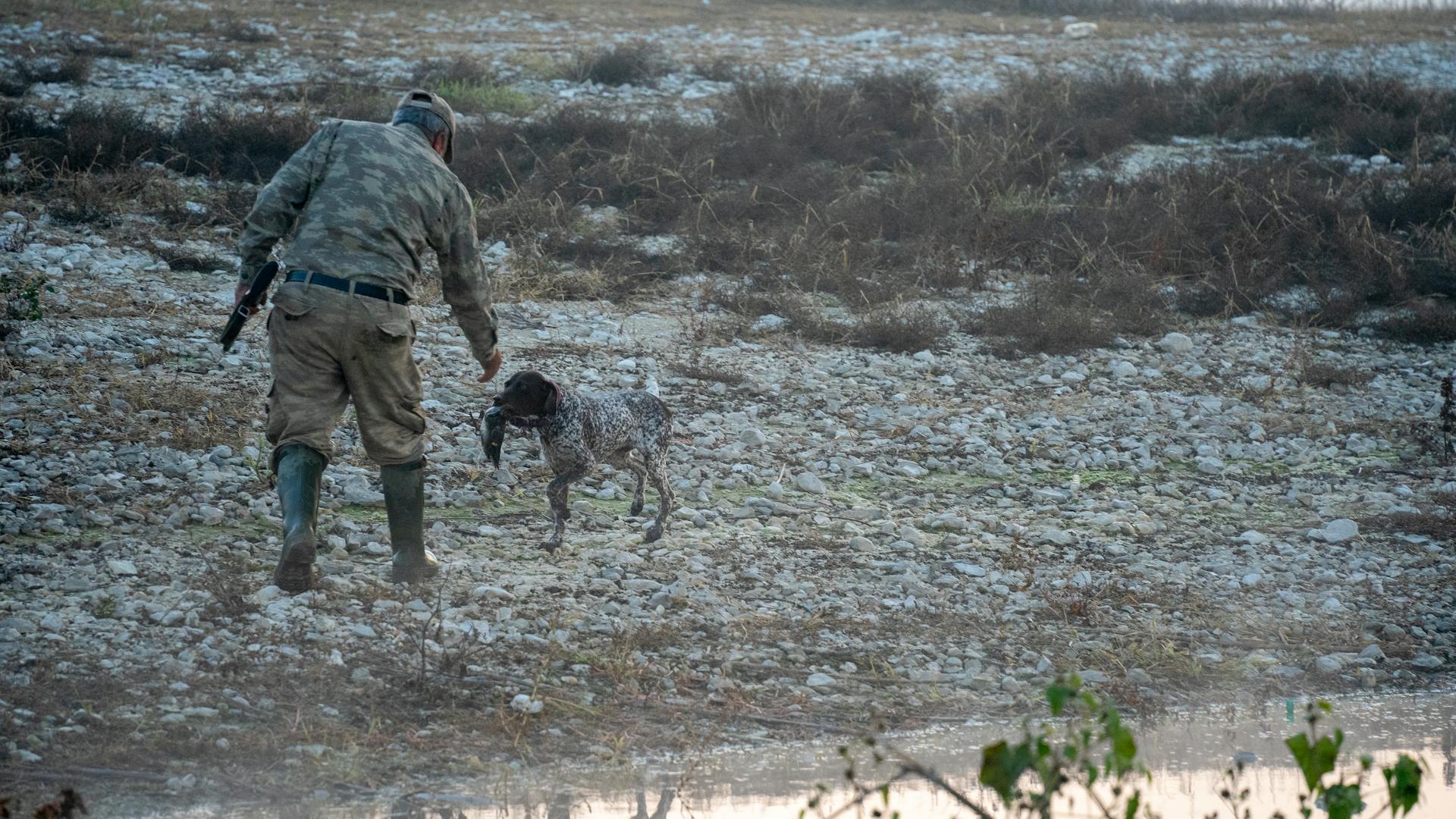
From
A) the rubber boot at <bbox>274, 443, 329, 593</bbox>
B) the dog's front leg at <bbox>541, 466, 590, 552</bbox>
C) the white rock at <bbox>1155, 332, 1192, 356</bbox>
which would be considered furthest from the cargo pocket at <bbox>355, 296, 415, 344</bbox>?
the white rock at <bbox>1155, 332, 1192, 356</bbox>

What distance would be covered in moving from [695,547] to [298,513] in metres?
1.89

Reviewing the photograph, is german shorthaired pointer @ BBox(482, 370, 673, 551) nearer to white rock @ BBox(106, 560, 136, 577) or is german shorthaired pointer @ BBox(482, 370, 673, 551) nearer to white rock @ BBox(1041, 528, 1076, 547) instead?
white rock @ BBox(106, 560, 136, 577)

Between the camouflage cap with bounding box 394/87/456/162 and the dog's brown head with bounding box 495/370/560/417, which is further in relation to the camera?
the dog's brown head with bounding box 495/370/560/417

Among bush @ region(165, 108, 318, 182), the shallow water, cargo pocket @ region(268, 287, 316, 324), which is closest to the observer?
the shallow water

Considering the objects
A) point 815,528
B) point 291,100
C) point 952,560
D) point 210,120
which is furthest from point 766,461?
point 291,100

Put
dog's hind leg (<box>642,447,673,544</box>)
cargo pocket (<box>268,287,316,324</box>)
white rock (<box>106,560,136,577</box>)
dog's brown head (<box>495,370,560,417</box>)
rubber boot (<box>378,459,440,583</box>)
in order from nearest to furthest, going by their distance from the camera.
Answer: cargo pocket (<box>268,287,316,324</box>) < white rock (<box>106,560,136,577</box>) < rubber boot (<box>378,459,440,583</box>) < dog's brown head (<box>495,370,560,417</box>) < dog's hind leg (<box>642,447,673,544</box>)

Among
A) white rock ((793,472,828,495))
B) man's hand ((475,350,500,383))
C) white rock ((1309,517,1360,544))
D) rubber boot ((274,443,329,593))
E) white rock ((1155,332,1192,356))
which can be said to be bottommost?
white rock ((793,472,828,495))

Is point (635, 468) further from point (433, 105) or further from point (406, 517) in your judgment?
point (433, 105)

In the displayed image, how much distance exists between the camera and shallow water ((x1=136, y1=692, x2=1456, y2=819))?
12.5 feet

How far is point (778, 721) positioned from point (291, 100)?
10301 millimetres

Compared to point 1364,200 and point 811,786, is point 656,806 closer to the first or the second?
point 811,786

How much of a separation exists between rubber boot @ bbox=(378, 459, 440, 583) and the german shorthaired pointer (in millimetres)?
555

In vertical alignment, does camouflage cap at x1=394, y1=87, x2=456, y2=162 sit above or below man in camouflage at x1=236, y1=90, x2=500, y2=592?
above

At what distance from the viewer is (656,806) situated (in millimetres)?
3891
